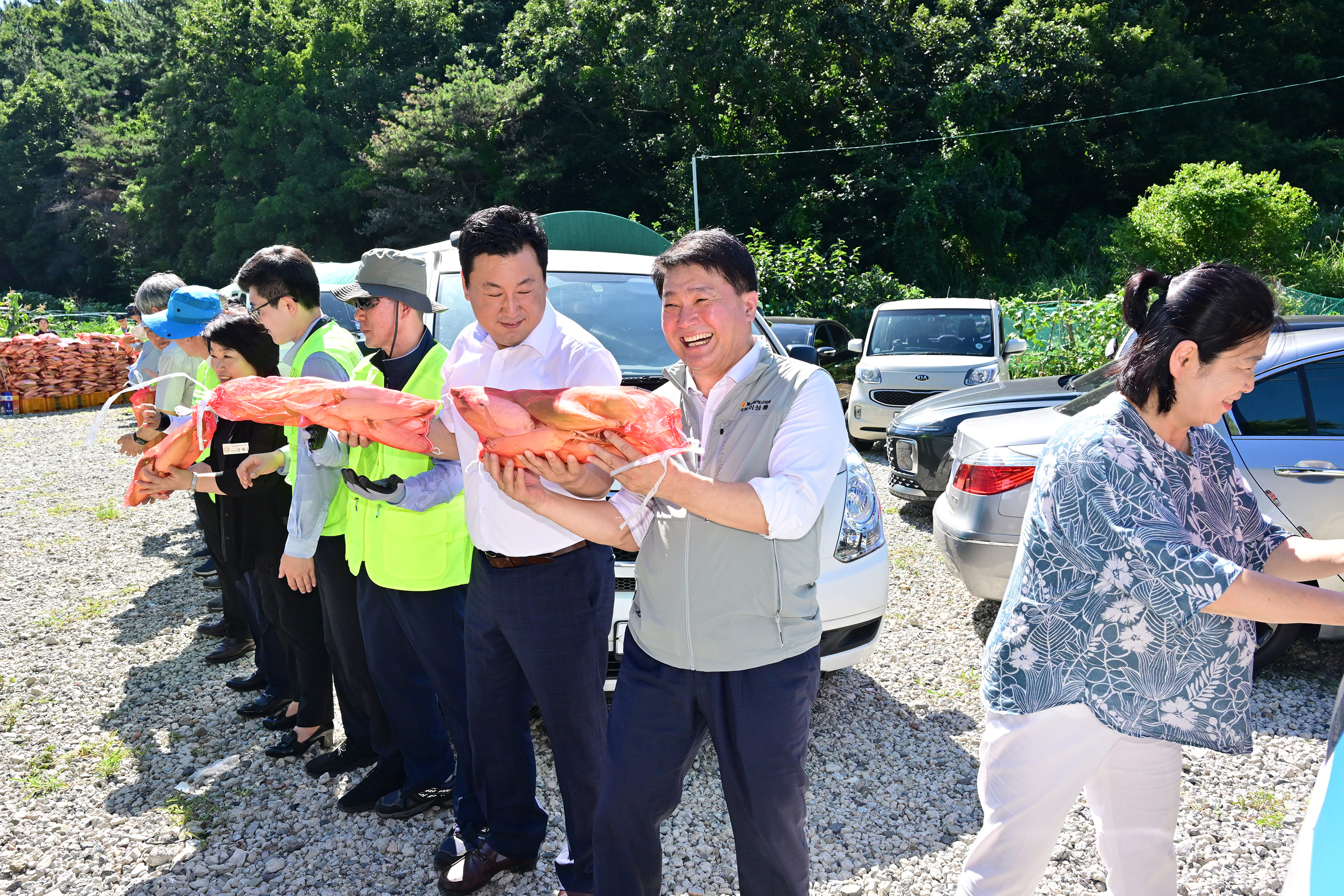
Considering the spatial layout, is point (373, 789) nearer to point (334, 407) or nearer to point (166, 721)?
point (166, 721)

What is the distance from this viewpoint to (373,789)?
11.2ft

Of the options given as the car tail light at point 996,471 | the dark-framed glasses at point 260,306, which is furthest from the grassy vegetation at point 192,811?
the car tail light at point 996,471

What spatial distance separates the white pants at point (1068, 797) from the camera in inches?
76.7

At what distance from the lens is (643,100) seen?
2891cm

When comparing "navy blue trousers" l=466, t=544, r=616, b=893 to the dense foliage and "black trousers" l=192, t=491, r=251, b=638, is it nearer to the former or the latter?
"black trousers" l=192, t=491, r=251, b=638

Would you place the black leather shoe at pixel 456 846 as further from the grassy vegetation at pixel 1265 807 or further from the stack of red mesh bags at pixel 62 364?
the stack of red mesh bags at pixel 62 364

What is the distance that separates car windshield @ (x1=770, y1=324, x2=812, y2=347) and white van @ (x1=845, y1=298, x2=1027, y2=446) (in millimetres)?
715

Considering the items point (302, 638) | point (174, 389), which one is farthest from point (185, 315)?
point (302, 638)

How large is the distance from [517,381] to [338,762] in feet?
6.81

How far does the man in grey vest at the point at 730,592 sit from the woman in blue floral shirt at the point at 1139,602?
18.7 inches

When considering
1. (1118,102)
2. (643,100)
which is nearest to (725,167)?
(643,100)

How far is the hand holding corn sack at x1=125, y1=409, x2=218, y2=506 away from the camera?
2848 mm

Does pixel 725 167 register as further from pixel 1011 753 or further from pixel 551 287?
pixel 1011 753

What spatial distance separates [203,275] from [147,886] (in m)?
45.8
